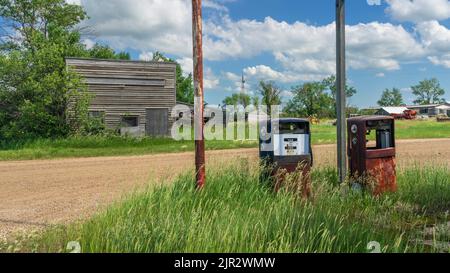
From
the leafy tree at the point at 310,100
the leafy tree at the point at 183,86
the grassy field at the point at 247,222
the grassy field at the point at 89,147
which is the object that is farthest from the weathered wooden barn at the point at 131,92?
the leafy tree at the point at 310,100

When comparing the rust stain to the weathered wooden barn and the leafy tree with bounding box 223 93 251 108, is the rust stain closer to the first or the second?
the weathered wooden barn

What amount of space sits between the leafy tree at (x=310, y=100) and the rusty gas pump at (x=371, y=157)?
74.0m

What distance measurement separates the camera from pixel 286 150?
676cm

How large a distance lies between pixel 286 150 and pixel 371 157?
164cm

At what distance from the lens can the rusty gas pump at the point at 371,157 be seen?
7125 millimetres

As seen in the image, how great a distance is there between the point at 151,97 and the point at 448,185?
2207 cm

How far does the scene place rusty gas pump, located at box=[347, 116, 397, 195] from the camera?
7.12 m

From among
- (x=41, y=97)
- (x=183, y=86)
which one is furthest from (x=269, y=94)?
(x=41, y=97)

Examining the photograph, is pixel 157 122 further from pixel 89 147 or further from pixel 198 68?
pixel 198 68

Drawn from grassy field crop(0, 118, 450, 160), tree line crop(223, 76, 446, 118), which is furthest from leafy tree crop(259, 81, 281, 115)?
grassy field crop(0, 118, 450, 160)

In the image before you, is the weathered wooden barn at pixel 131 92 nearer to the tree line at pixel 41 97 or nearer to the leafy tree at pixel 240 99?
the tree line at pixel 41 97
